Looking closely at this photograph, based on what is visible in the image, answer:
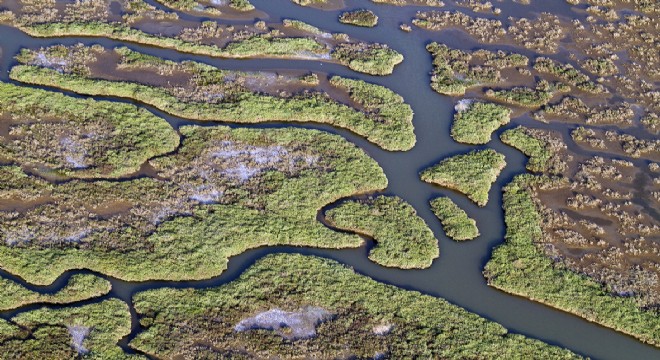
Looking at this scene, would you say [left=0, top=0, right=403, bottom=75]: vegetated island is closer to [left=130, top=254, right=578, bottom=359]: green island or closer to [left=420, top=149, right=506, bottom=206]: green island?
[left=420, top=149, right=506, bottom=206]: green island

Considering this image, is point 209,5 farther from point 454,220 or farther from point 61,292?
point 61,292

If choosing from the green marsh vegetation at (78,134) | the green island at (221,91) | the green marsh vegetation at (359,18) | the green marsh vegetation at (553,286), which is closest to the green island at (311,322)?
the green marsh vegetation at (553,286)

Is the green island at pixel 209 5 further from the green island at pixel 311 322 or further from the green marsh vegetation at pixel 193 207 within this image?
the green island at pixel 311 322

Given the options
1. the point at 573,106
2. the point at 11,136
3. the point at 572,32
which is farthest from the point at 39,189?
the point at 572,32

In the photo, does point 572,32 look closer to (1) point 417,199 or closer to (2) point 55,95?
(1) point 417,199

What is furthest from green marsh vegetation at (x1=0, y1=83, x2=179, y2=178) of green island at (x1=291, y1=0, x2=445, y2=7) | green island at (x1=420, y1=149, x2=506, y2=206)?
green island at (x1=291, y1=0, x2=445, y2=7)

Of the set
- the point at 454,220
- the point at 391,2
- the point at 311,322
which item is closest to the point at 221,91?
the point at 454,220
